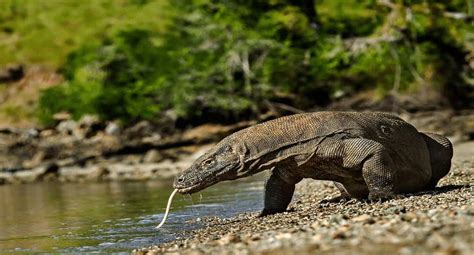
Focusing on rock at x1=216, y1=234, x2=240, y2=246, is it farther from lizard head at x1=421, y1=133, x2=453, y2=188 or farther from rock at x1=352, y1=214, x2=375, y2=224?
lizard head at x1=421, y1=133, x2=453, y2=188

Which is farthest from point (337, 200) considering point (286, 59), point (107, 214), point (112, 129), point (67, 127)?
point (67, 127)

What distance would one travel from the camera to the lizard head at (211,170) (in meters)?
15.0

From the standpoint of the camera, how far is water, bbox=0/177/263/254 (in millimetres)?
14812

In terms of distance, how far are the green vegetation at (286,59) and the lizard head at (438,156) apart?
26.2m

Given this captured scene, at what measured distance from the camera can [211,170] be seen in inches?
593

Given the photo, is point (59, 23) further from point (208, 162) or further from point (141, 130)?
point (208, 162)

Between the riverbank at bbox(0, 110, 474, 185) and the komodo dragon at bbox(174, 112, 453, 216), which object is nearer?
the komodo dragon at bbox(174, 112, 453, 216)

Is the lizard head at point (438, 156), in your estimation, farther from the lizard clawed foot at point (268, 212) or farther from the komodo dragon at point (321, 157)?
the lizard clawed foot at point (268, 212)

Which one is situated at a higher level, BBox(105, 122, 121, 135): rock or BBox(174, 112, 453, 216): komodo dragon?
BBox(174, 112, 453, 216): komodo dragon

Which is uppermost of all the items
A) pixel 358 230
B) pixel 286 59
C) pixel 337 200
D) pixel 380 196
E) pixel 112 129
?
pixel 358 230

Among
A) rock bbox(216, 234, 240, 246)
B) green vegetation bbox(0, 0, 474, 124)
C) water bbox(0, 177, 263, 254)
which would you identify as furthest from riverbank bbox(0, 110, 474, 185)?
rock bbox(216, 234, 240, 246)

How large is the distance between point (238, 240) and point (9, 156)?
41.2m

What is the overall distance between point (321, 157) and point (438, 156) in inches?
115

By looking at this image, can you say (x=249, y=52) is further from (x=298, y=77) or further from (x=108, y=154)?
(x=108, y=154)
